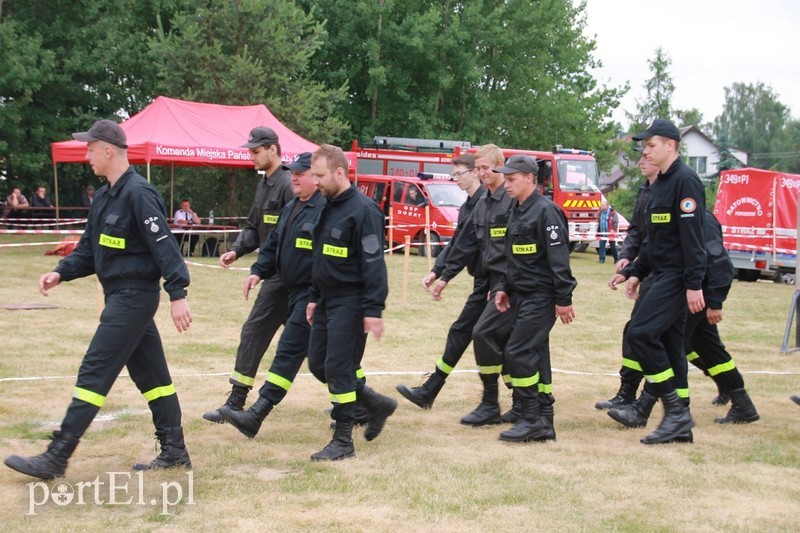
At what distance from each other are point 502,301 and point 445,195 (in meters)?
17.6

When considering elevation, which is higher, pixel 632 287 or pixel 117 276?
pixel 117 276

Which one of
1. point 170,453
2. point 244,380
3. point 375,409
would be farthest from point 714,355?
point 170,453

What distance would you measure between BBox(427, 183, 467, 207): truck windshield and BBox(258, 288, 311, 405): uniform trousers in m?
17.5

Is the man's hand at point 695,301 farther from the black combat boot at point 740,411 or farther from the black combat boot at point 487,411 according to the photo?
the black combat boot at point 487,411

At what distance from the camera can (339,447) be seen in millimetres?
5812

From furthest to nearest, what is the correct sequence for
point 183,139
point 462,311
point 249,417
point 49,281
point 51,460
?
1. point 183,139
2. point 462,311
3. point 249,417
4. point 49,281
5. point 51,460

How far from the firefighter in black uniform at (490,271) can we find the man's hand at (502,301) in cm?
6

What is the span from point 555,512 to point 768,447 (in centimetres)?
220

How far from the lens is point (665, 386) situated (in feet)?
20.9

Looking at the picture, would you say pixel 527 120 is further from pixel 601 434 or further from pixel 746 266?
pixel 601 434

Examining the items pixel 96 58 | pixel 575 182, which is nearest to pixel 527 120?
pixel 575 182

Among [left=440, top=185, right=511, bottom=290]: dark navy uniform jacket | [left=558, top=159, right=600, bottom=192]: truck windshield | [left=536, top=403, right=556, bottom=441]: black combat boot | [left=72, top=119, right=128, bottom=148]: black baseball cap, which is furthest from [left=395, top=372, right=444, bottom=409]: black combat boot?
[left=558, top=159, right=600, bottom=192]: truck windshield

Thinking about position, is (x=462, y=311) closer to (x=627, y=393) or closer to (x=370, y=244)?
(x=627, y=393)

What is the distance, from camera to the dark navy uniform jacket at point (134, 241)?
16.6ft
